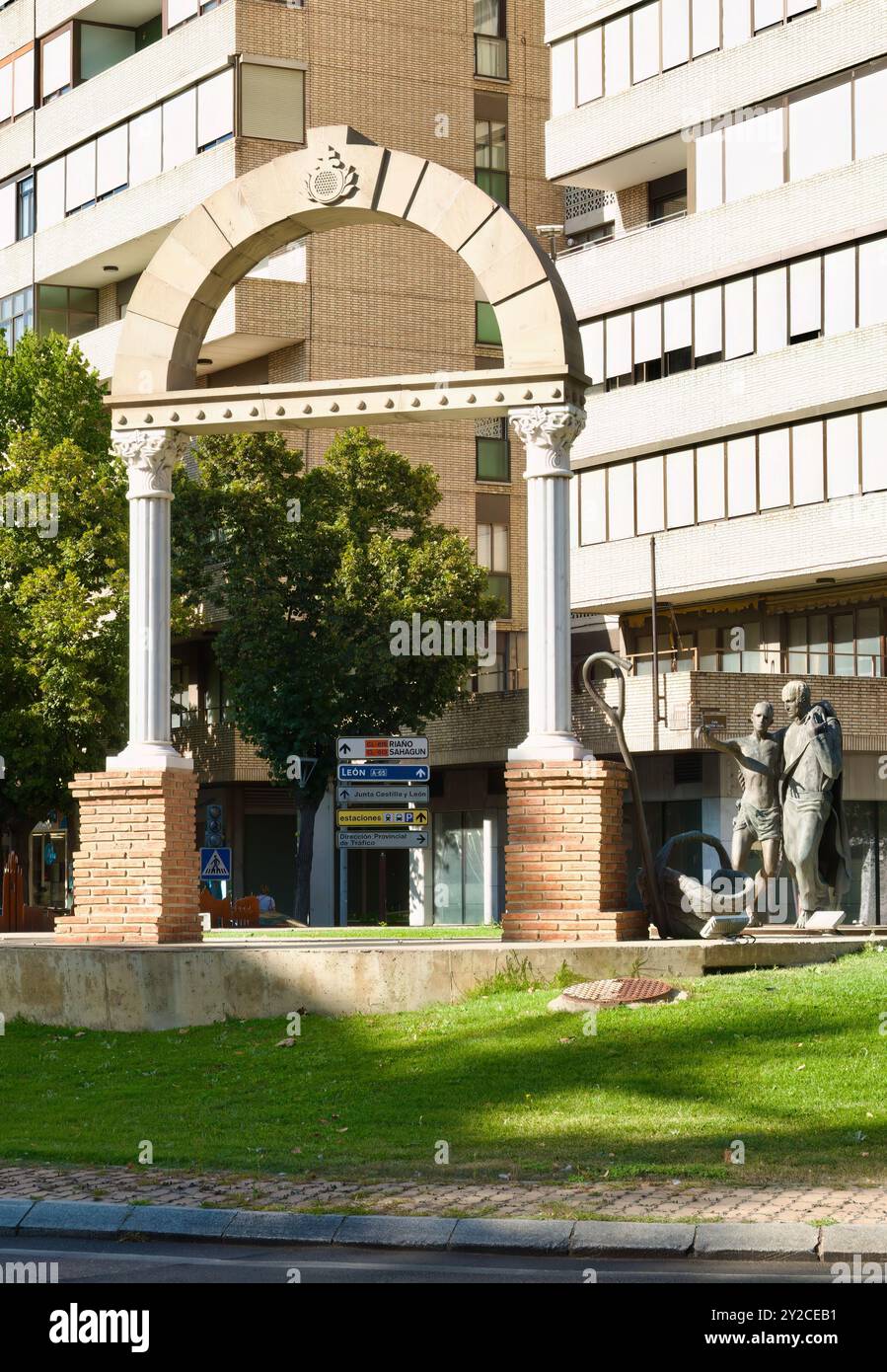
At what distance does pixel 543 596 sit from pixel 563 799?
1.70 meters

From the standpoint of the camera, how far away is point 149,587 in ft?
61.8

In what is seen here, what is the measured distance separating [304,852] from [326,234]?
13909 millimetres

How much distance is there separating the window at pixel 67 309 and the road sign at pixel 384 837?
29493mm

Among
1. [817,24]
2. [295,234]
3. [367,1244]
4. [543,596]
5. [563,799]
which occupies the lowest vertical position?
[367,1244]

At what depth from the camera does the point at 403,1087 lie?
45.3 feet

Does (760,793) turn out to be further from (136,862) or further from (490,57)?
(490,57)

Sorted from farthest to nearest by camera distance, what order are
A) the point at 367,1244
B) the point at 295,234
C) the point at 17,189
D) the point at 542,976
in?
1. the point at 17,189
2. the point at 295,234
3. the point at 542,976
4. the point at 367,1244

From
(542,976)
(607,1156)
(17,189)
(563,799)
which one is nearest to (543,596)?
(563,799)

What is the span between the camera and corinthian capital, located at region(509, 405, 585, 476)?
17812 mm

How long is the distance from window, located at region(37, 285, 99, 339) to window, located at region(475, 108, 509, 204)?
11094 millimetres

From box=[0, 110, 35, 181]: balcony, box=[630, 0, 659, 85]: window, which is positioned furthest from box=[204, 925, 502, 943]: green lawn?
box=[0, 110, 35, 181]: balcony

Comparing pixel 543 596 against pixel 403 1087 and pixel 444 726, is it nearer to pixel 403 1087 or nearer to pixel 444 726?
pixel 403 1087

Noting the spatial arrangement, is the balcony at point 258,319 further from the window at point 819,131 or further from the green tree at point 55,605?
the window at point 819,131
